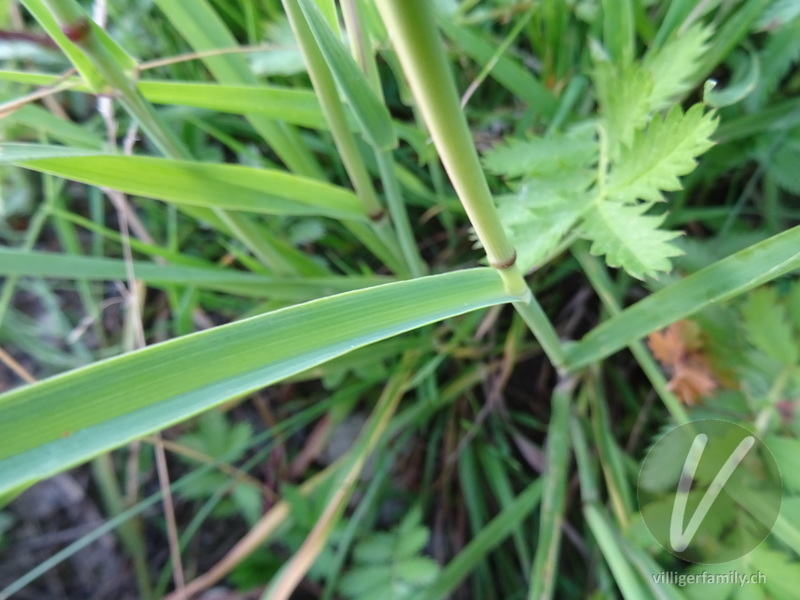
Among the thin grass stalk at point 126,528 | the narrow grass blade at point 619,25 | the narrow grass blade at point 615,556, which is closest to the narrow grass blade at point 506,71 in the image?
the narrow grass blade at point 619,25

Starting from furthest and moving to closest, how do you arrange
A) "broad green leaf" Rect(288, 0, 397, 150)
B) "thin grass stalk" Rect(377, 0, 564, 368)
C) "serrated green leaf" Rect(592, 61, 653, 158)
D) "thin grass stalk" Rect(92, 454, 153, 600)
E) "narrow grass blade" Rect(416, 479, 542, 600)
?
"thin grass stalk" Rect(92, 454, 153, 600) → "narrow grass blade" Rect(416, 479, 542, 600) → "serrated green leaf" Rect(592, 61, 653, 158) → "broad green leaf" Rect(288, 0, 397, 150) → "thin grass stalk" Rect(377, 0, 564, 368)

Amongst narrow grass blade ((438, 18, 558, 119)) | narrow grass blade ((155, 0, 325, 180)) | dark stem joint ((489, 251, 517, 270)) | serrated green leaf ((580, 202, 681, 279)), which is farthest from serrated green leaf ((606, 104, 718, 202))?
narrow grass blade ((155, 0, 325, 180))

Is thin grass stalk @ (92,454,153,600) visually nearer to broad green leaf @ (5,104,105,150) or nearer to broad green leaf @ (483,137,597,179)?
broad green leaf @ (5,104,105,150)

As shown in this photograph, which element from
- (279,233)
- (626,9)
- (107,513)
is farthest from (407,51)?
(107,513)

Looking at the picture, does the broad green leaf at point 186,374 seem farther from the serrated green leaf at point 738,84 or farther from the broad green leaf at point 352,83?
the serrated green leaf at point 738,84

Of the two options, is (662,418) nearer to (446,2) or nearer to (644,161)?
(644,161)

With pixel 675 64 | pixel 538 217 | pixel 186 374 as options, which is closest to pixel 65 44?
pixel 186 374

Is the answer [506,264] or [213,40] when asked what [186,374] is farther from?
[213,40]
